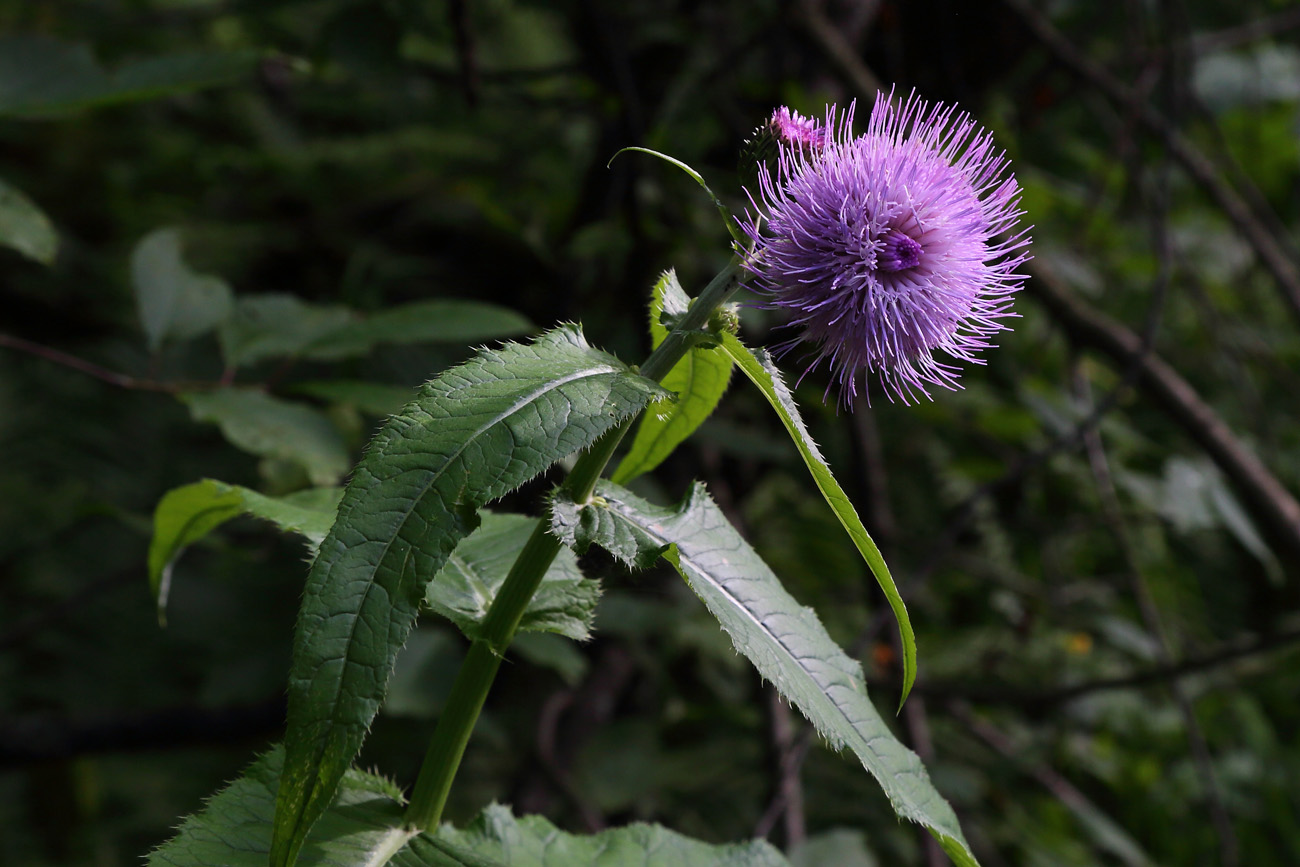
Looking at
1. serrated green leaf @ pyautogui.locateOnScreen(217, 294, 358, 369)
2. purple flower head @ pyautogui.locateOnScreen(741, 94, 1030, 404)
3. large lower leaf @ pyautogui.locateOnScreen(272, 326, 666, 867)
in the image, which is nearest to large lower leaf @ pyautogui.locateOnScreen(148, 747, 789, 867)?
large lower leaf @ pyautogui.locateOnScreen(272, 326, 666, 867)

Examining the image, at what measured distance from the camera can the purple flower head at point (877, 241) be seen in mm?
1035

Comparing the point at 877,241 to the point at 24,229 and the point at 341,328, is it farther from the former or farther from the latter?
the point at 24,229

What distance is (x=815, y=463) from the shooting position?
2.97ft

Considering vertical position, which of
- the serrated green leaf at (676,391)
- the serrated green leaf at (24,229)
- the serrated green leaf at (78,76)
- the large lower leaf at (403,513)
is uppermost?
the serrated green leaf at (78,76)

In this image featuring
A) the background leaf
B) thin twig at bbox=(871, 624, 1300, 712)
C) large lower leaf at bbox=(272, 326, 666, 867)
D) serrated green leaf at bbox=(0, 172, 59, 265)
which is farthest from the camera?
thin twig at bbox=(871, 624, 1300, 712)

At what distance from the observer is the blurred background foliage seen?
8.10ft

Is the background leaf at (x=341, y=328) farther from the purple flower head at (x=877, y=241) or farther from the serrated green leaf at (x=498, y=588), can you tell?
the purple flower head at (x=877, y=241)

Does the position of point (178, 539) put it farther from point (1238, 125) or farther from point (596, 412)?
point (1238, 125)

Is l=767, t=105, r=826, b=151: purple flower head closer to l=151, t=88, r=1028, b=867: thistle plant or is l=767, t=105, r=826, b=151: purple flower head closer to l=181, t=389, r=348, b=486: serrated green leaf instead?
l=151, t=88, r=1028, b=867: thistle plant

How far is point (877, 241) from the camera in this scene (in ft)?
3.41

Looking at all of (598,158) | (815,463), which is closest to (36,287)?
(598,158)

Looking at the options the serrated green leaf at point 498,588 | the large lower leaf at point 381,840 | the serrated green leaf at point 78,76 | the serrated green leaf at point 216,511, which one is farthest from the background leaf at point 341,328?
the large lower leaf at point 381,840

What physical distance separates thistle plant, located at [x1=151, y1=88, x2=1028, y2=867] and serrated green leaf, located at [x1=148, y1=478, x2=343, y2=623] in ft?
0.03

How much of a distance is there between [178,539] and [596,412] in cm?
79
